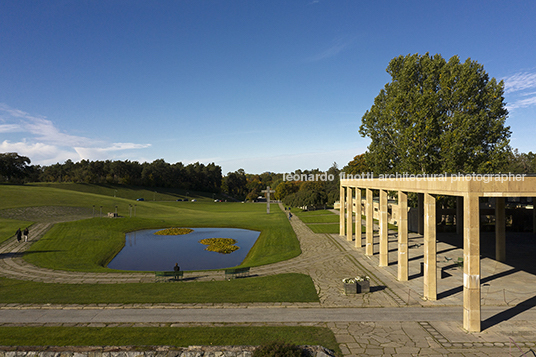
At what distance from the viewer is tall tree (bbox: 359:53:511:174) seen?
1293 inches

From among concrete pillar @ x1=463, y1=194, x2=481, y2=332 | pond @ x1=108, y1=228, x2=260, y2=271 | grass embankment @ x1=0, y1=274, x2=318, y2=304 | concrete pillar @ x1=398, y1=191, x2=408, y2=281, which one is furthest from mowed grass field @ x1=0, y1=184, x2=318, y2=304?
concrete pillar @ x1=463, y1=194, x2=481, y2=332

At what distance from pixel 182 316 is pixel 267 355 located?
6.67 metres

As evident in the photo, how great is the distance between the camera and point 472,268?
1386 centimetres

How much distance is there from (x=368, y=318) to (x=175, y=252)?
26.5 meters

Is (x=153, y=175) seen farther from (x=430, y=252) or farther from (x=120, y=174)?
(x=430, y=252)

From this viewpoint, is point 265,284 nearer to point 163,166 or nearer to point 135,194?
point 135,194

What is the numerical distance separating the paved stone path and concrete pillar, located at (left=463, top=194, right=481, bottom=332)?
624mm

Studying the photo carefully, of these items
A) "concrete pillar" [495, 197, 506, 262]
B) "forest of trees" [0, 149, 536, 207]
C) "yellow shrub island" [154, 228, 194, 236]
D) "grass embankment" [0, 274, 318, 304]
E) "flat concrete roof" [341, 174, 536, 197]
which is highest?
"forest of trees" [0, 149, 536, 207]

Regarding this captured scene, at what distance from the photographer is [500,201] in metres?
26.0

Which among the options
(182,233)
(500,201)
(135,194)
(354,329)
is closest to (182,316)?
(354,329)

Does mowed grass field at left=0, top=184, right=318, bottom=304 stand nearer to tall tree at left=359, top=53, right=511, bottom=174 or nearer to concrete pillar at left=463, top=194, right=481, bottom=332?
concrete pillar at left=463, top=194, right=481, bottom=332

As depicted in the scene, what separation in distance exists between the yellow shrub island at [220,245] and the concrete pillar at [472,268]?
2671cm

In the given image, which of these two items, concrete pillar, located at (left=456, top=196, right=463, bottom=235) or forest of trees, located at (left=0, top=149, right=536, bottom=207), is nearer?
concrete pillar, located at (left=456, top=196, right=463, bottom=235)

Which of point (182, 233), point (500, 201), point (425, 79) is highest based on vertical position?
point (425, 79)
